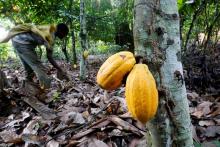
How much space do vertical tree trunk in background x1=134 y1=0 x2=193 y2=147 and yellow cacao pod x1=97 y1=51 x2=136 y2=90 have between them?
99 mm

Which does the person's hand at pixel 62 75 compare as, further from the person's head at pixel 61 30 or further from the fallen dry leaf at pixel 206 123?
the fallen dry leaf at pixel 206 123

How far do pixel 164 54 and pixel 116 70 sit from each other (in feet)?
0.73

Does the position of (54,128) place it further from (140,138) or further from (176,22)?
(176,22)

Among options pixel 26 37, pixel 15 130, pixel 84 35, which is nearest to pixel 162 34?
pixel 15 130

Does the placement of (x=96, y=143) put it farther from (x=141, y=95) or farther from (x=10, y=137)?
(x=141, y=95)

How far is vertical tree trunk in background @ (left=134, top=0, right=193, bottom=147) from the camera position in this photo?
1.17 meters

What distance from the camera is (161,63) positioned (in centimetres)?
119

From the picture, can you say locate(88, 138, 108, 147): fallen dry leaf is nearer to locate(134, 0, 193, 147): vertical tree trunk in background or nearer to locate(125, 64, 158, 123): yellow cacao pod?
locate(134, 0, 193, 147): vertical tree trunk in background

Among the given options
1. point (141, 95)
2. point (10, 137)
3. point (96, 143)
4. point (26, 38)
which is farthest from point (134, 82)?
point (26, 38)

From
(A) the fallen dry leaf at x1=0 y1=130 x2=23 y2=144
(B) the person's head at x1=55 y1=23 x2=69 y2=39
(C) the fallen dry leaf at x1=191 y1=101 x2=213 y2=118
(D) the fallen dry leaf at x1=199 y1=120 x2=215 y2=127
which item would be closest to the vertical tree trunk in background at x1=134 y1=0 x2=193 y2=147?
(D) the fallen dry leaf at x1=199 y1=120 x2=215 y2=127

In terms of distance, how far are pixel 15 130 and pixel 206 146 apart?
2.03 m

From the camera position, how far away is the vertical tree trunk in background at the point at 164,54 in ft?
3.84

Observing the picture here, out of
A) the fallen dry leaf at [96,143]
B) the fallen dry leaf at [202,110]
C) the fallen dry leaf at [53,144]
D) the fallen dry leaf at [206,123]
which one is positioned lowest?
the fallen dry leaf at [53,144]


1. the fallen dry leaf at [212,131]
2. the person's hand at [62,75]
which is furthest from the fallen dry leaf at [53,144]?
the person's hand at [62,75]
